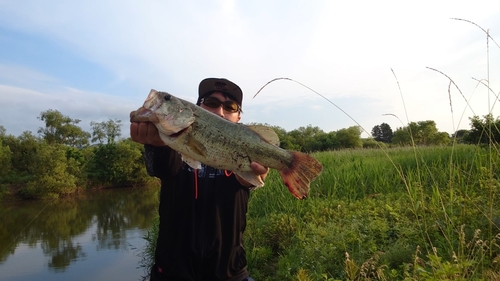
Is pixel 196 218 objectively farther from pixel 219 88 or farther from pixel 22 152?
pixel 22 152

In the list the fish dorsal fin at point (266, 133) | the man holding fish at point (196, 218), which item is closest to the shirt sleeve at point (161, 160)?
the man holding fish at point (196, 218)

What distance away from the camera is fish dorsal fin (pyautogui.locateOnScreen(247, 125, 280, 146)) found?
9.16ft

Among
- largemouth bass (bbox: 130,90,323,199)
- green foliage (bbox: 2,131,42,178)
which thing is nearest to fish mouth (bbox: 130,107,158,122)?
largemouth bass (bbox: 130,90,323,199)

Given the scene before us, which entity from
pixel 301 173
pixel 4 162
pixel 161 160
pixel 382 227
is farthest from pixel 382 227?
pixel 4 162

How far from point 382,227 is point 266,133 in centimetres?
380

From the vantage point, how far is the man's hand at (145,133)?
255 centimetres

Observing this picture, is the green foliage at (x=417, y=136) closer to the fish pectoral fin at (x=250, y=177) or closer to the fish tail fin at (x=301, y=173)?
the fish tail fin at (x=301, y=173)

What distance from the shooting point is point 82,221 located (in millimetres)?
29078

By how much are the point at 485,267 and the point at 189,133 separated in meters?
3.29

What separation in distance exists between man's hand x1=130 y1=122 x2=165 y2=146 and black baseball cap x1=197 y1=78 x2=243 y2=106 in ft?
3.58

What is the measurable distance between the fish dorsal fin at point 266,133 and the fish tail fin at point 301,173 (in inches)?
9.0

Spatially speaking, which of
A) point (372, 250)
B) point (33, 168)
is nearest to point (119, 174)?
point (33, 168)

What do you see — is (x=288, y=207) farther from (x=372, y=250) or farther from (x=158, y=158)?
(x=158, y=158)

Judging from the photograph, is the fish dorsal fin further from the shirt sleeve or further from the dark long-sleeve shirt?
the shirt sleeve
